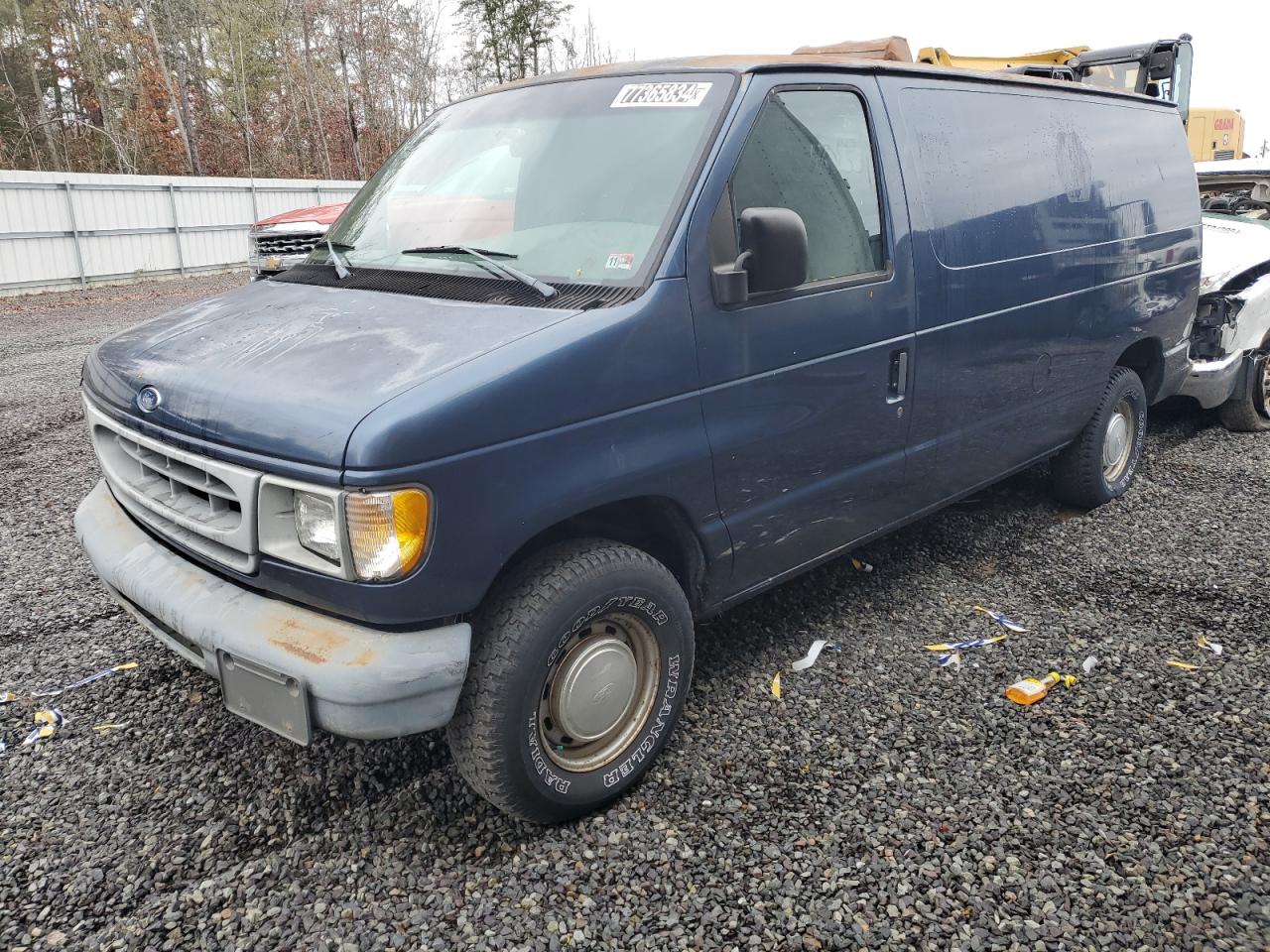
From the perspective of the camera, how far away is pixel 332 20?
34938 mm

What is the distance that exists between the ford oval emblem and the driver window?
1726mm

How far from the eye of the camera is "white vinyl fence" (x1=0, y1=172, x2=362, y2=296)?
1634cm

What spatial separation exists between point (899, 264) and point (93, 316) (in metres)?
13.7

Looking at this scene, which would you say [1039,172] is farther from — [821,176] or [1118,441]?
[1118,441]

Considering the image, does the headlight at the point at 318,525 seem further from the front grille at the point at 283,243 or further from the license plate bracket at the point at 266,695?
the front grille at the point at 283,243

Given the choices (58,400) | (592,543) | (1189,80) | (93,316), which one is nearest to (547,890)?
(592,543)

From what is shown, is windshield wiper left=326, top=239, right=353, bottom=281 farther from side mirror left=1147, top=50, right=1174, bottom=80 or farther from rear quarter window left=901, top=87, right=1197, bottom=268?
side mirror left=1147, top=50, right=1174, bottom=80

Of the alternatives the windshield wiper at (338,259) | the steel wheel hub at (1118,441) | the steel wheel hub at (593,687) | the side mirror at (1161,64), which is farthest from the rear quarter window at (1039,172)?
the side mirror at (1161,64)

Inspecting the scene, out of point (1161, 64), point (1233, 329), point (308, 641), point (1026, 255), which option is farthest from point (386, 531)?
point (1161, 64)

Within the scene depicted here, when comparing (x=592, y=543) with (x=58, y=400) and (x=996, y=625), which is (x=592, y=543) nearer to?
(x=996, y=625)

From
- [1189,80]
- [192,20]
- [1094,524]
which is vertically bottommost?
[1094,524]

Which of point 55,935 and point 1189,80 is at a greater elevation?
point 1189,80

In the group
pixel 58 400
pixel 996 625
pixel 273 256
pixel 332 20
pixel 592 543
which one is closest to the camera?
pixel 592 543

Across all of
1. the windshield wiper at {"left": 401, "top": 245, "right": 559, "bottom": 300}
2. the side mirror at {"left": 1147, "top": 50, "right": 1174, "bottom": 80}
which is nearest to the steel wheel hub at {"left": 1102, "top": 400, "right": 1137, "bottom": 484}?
the windshield wiper at {"left": 401, "top": 245, "right": 559, "bottom": 300}
